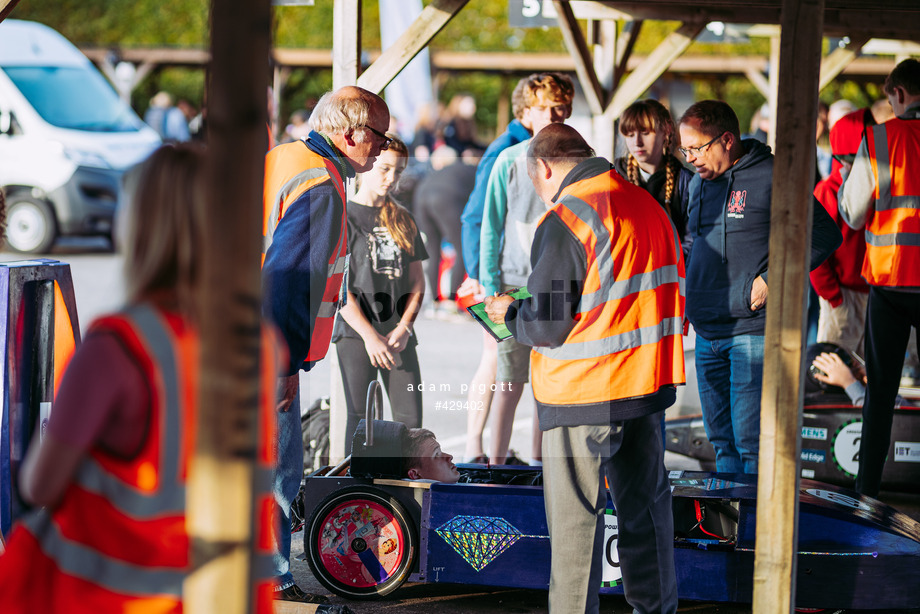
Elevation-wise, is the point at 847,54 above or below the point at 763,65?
below

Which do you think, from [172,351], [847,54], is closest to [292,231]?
[172,351]

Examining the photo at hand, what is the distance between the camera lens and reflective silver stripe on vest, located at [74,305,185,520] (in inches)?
79.4

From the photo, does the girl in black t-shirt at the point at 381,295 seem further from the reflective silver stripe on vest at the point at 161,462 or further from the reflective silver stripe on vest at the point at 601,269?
the reflective silver stripe on vest at the point at 161,462

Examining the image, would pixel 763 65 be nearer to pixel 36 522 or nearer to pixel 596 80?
pixel 596 80

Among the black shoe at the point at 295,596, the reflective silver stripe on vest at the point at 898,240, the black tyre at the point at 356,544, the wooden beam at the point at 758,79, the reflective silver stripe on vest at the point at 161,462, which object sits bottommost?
the black shoe at the point at 295,596

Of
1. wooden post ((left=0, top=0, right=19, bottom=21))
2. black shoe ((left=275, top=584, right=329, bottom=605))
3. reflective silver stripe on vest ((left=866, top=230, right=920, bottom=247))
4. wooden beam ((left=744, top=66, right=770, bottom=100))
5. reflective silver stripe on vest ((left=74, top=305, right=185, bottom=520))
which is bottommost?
black shoe ((left=275, top=584, right=329, bottom=605))

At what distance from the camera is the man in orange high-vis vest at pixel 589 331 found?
3.33 metres

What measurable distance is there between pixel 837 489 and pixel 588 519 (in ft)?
5.30

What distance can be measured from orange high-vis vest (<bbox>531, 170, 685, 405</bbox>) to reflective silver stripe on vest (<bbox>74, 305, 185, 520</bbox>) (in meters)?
1.62

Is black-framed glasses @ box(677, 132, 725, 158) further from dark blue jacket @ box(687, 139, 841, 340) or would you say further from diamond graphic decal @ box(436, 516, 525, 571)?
diamond graphic decal @ box(436, 516, 525, 571)

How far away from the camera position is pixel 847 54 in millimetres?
9484

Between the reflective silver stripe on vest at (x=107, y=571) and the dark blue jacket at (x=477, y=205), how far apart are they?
3.33 m

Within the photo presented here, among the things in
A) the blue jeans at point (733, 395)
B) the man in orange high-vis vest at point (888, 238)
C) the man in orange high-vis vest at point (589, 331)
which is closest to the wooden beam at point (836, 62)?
the man in orange high-vis vest at point (888, 238)

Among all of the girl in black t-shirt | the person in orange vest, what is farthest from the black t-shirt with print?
the person in orange vest
